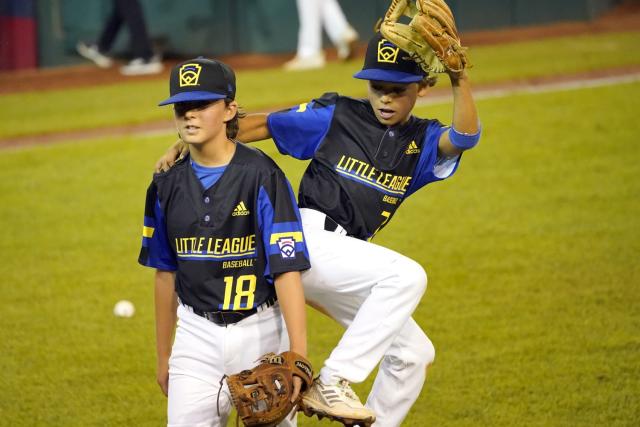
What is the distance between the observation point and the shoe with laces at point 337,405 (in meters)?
3.73

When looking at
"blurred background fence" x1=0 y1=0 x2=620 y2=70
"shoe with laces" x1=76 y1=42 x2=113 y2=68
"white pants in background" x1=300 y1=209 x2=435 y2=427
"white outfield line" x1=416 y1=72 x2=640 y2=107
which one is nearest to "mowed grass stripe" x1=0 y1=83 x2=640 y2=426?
"white outfield line" x1=416 y1=72 x2=640 y2=107

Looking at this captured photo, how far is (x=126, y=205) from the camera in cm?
916

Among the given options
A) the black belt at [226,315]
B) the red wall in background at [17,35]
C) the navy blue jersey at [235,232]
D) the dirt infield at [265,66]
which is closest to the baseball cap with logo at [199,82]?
the navy blue jersey at [235,232]

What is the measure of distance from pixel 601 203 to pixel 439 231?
1429mm

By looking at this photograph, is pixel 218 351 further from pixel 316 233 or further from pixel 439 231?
pixel 439 231

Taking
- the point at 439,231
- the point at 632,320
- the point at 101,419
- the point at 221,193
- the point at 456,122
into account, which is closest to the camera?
the point at 221,193

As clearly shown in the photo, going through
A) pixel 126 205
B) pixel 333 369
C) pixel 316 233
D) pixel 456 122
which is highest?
pixel 456 122

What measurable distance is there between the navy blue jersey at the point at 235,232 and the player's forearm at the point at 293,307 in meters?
0.05

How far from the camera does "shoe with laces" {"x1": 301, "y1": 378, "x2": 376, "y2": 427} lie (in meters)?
3.73

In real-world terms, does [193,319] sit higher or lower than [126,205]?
higher

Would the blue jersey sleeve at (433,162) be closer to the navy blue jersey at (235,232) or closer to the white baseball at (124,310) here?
the navy blue jersey at (235,232)

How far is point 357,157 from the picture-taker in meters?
4.36

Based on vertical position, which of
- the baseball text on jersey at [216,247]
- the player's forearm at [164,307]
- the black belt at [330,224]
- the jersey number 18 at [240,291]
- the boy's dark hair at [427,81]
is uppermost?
the boy's dark hair at [427,81]

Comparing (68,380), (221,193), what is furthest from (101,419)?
(221,193)
